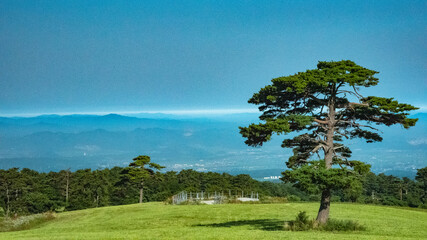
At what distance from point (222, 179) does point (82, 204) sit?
109ft

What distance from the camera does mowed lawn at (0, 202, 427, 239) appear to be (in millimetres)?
17766

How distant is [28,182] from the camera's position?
232 feet

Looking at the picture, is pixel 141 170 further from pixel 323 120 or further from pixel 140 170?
pixel 323 120

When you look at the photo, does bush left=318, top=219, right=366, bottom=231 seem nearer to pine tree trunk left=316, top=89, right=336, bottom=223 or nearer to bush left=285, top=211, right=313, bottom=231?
pine tree trunk left=316, top=89, right=336, bottom=223

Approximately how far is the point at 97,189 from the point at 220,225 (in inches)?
2322

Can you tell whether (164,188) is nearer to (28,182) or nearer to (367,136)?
(28,182)

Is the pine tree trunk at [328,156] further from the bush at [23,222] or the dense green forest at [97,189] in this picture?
the dense green forest at [97,189]

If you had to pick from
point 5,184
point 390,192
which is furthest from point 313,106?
point 390,192

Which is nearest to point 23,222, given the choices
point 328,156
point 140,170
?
point 140,170

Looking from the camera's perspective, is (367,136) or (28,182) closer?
(367,136)

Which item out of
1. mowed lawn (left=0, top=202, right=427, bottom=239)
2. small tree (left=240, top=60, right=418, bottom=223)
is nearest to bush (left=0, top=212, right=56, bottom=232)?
mowed lawn (left=0, top=202, right=427, bottom=239)

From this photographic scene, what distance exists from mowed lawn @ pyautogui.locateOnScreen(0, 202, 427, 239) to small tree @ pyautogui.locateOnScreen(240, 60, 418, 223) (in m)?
2.82

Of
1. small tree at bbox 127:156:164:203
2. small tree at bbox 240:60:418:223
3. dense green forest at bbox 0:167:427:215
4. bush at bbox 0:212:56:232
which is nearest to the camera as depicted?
small tree at bbox 240:60:418:223

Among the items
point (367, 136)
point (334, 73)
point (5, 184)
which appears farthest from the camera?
point (5, 184)
